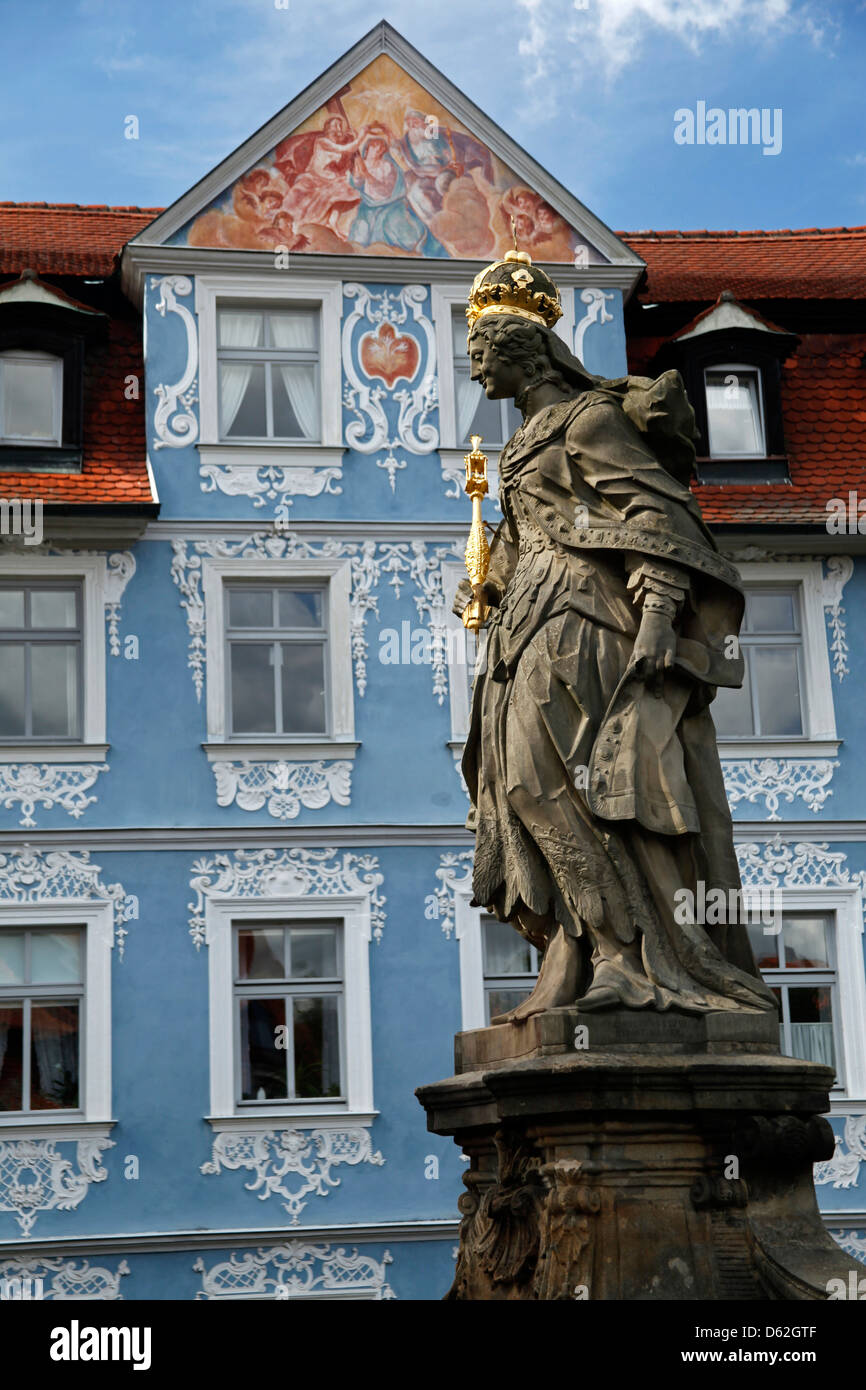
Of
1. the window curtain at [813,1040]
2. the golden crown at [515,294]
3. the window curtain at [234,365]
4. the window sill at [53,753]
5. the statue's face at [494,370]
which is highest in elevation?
the window curtain at [234,365]

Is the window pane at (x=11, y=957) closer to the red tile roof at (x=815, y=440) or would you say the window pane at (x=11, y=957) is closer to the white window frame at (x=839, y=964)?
the white window frame at (x=839, y=964)

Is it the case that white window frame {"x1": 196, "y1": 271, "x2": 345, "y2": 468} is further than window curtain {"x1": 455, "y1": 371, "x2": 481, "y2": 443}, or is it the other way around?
window curtain {"x1": 455, "y1": 371, "x2": 481, "y2": 443}

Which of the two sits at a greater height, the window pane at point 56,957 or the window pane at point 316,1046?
the window pane at point 56,957

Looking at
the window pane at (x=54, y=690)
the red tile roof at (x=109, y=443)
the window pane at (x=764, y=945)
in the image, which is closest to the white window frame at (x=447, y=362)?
the red tile roof at (x=109, y=443)

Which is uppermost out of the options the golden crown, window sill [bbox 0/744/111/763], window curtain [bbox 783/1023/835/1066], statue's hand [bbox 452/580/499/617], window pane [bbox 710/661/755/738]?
window pane [bbox 710/661/755/738]

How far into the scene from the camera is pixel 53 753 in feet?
57.6

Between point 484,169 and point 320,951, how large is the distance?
766 cm

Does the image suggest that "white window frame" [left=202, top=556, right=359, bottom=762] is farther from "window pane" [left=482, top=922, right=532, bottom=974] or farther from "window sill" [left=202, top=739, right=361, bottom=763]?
"window pane" [left=482, top=922, right=532, bottom=974]

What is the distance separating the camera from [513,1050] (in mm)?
6125

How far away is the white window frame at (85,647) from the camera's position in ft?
57.6

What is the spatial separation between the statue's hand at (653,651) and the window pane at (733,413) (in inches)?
551

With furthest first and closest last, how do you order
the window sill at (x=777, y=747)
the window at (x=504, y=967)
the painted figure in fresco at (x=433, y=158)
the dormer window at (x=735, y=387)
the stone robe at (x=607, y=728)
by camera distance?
the dormer window at (x=735, y=387)
the painted figure in fresco at (x=433, y=158)
the window sill at (x=777, y=747)
the window at (x=504, y=967)
the stone robe at (x=607, y=728)

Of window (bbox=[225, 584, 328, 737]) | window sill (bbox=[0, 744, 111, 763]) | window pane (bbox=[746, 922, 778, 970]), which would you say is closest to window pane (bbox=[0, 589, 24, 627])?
window sill (bbox=[0, 744, 111, 763])

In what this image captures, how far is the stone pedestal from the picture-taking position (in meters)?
5.45
